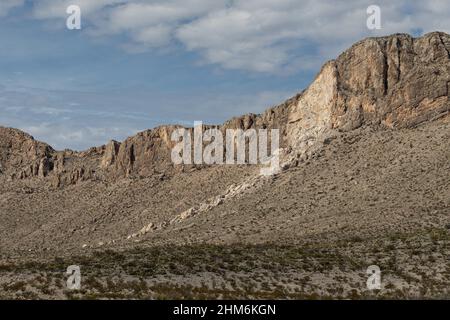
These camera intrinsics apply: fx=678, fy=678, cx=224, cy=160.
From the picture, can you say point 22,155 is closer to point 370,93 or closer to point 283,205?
point 370,93

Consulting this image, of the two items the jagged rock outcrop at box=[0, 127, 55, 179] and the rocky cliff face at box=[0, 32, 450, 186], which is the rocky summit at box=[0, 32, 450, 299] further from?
the jagged rock outcrop at box=[0, 127, 55, 179]

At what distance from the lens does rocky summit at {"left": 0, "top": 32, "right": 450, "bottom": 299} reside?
109 feet

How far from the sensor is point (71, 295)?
94.0 feet

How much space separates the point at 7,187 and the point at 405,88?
205 feet

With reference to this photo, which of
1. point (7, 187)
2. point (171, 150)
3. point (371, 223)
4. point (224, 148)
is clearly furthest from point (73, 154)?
point (371, 223)

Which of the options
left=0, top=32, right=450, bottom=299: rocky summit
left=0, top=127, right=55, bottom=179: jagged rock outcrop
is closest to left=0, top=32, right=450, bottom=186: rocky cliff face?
left=0, top=32, right=450, bottom=299: rocky summit

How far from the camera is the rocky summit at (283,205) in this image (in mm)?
33250

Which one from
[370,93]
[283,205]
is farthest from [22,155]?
[283,205]

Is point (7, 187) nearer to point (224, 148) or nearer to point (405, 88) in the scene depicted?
point (224, 148)

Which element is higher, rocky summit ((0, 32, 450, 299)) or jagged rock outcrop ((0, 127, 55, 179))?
jagged rock outcrop ((0, 127, 55, 179))

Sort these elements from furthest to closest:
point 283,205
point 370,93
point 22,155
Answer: point 22,155 < point 370,93 < point 283,205

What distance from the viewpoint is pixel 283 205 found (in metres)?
60.6

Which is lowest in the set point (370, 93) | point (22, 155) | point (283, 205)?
point (283, 205)

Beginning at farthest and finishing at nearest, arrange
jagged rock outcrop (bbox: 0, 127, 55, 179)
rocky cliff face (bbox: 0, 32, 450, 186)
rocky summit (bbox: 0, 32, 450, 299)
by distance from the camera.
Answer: jagged rock outcrop (bbox: 0, 127, 55, 179) → rocky cliff face (bbox: 0, 32, 450, 186) → rocky summit (bbox: 0, 32, 450, 299)
